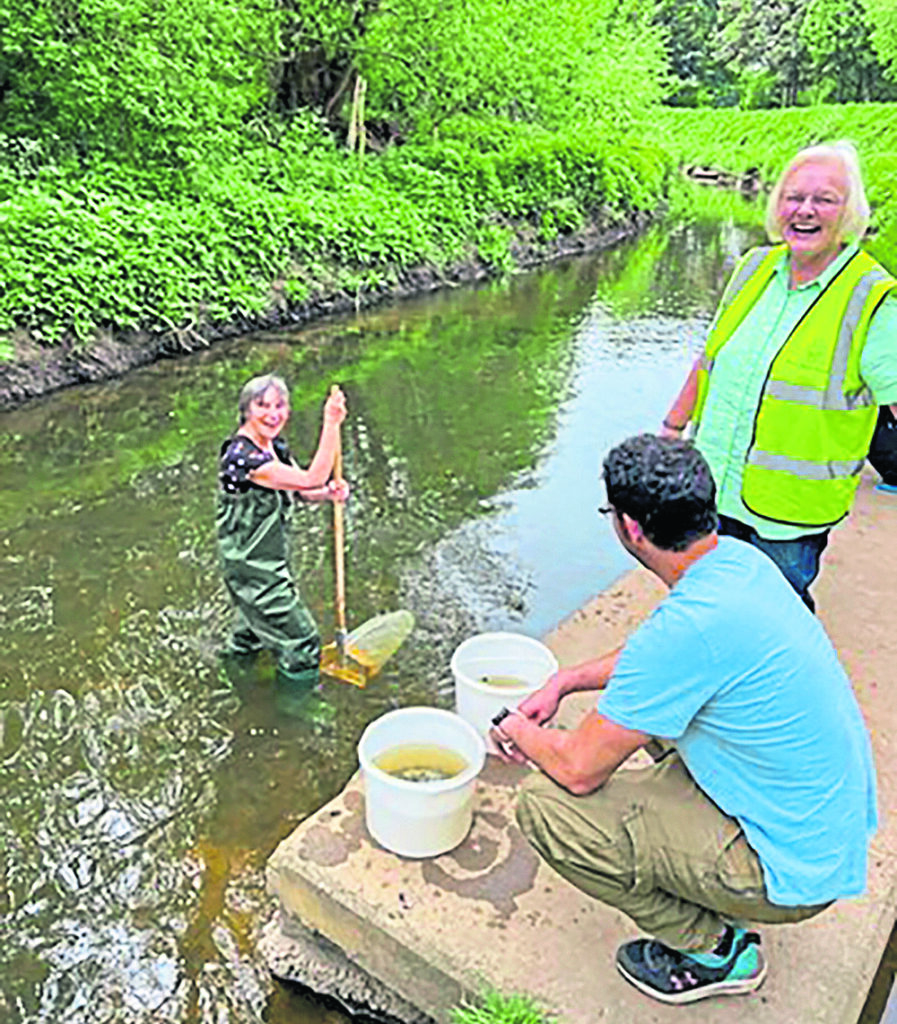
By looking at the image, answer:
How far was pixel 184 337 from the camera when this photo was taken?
25.9 ft

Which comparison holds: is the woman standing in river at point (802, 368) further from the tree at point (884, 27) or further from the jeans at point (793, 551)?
the tree at point (884, 27)

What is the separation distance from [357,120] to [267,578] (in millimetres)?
11011

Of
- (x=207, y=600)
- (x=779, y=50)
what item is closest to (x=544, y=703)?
(x=207, y=600)

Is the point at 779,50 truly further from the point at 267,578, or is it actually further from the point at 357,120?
the point at 267,578

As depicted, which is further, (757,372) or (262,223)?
(262,223)

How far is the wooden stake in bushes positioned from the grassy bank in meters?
0.36

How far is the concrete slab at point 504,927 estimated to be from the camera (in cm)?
203

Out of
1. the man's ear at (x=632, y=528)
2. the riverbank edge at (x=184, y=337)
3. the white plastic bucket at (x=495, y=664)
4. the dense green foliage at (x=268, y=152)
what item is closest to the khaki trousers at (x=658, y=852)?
the man's ear at (x=632, y=528)

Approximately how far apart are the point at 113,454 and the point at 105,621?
2.11 m

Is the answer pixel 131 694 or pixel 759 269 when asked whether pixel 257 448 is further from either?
pixel 759 269

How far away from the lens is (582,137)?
16297 mm

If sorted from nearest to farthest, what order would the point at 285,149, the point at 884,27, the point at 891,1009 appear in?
the point at 891,1009 → the point at 285,149 → the point at 884,27

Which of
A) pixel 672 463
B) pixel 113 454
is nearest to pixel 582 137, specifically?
pixel 113 454

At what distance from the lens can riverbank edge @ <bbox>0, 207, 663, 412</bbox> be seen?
675cm
